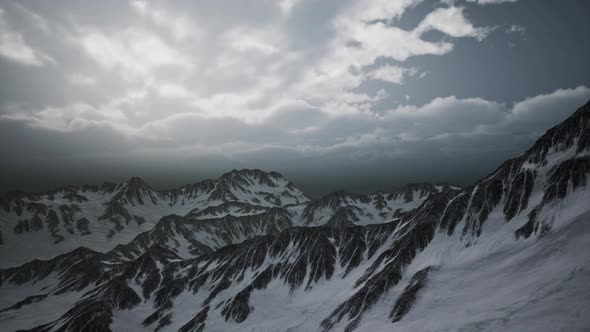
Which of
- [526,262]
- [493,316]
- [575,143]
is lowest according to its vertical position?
[493,316]

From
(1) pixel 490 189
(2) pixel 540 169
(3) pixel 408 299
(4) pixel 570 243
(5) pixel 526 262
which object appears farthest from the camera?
(1) pixel 490 189

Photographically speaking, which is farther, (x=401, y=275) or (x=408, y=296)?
(x=401, y=275)

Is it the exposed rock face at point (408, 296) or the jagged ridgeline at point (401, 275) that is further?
the exposed rock face at point (408, 296)

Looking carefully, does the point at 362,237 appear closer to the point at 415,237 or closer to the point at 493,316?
the point at 415,237

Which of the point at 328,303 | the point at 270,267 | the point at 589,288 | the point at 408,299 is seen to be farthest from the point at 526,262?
the point at 270,267

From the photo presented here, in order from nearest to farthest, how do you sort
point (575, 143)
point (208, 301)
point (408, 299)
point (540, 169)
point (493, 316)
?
point (493, 316) < point (408, 299) < point (575, 143) < point (540, 169) < point (208, 301)

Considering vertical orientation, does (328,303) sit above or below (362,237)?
below

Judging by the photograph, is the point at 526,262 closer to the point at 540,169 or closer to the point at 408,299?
the point at 408,299

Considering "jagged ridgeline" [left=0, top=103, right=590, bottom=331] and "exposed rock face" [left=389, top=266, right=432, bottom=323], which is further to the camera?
"exposed rock face" [left=389, top=266, right=432, bottom=323]

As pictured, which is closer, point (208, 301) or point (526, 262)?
point (526, 262)

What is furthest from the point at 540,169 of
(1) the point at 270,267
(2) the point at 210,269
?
(2) the point at 210,269
